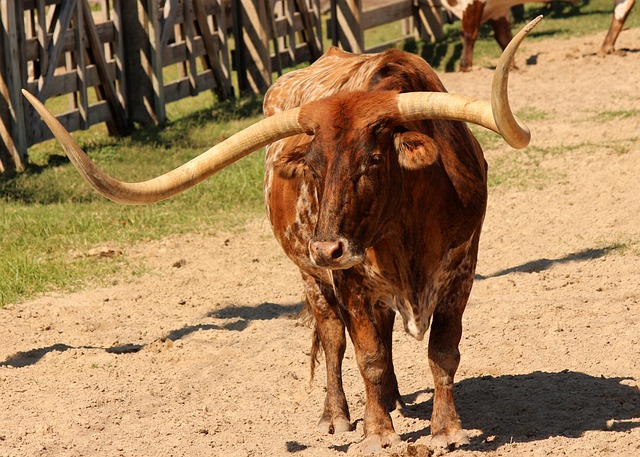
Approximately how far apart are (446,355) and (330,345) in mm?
735

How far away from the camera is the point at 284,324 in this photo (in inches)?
249

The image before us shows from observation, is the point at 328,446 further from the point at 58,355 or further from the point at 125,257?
the point at 125,257

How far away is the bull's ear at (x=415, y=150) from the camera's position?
3895 mm

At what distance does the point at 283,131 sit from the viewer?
4195 millimetres

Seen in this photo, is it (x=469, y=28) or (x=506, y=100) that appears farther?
(x=469, y=28)

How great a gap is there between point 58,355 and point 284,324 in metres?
1.33

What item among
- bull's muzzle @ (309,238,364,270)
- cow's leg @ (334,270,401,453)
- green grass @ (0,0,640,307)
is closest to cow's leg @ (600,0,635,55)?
green grass @ (0,0,640,307)

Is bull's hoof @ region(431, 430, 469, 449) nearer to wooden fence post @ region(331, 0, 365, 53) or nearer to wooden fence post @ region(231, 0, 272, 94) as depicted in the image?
wooden fence post @ region(231, 0, 272, 94)

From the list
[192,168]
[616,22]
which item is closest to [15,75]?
[192,168]

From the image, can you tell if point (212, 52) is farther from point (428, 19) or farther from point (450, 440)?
point (450, 440)

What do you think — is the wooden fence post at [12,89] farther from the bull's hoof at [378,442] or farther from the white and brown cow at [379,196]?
the bull's hoof at [378,442]

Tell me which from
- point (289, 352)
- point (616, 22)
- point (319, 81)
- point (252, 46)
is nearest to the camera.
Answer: point (319, 81)

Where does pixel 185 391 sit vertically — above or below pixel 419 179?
below

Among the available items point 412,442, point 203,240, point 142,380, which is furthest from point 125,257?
point 412,442
